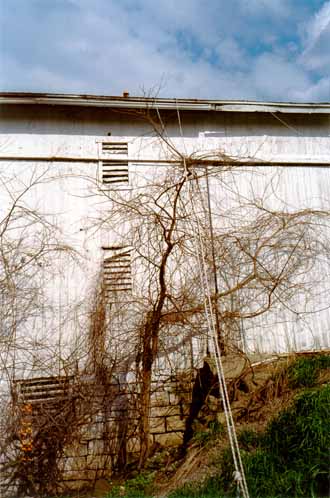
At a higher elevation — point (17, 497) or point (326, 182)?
point (326, 182)

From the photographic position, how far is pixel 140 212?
21.5 feet

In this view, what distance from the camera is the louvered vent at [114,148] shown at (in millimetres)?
6793

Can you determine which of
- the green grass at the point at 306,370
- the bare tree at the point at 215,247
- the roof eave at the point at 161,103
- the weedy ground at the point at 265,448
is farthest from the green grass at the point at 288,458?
the roof eave at the point at 161,103

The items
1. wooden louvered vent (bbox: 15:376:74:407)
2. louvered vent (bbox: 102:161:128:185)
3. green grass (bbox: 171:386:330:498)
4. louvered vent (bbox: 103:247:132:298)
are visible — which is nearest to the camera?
green grass (bbox: 171:386:330:498)

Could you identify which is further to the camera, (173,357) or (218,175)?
(218,175)

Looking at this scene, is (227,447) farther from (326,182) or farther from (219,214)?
(326,182)

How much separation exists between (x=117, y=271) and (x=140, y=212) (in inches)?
33.9

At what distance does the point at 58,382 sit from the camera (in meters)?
5.97

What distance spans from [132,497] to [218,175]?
426 cm

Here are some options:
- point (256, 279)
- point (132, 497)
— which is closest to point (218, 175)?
point (256, 279)

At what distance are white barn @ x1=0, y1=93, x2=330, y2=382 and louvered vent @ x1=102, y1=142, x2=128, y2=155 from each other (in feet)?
0.05

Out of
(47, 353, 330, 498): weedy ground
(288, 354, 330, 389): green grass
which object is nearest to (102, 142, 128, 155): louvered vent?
(47, 353, 330, 498): weedy ground

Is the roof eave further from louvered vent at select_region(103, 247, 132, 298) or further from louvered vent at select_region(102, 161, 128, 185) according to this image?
louvered vent at select_region(103, 247, 132, 298)

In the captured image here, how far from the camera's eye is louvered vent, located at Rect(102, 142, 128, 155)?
679 cm
